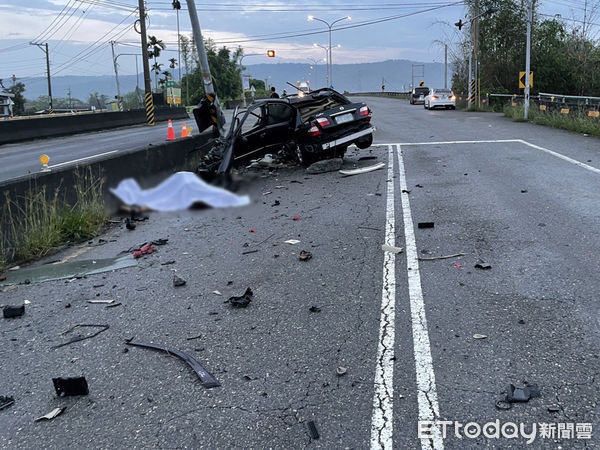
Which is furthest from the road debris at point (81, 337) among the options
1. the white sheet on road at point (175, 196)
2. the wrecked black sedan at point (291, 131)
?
the wrecked black sedan at point (291, 131)

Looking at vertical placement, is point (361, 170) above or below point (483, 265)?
above

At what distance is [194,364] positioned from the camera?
11.8ft

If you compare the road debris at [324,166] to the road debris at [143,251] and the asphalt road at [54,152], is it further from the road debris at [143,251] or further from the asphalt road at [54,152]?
the road debris at [143,251]

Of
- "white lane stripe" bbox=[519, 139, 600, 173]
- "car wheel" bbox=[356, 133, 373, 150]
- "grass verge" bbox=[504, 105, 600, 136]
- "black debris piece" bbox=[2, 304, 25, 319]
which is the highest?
"grass verge" bbox=[504, 105, 600, 136]

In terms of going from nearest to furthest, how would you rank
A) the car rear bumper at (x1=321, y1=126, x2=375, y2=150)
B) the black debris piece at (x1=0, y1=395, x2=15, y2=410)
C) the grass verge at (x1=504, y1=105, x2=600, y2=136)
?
the black debris piece at (x1=0, y1=395, x2=15, y2=410)
the car rear bumper at (x1=321, y1=126, x2=375, y2=150)
the grass verge at (x1=504, y1=105, x2=600, y2=136)

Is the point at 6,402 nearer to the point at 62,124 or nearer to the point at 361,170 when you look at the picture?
the point at 361,170

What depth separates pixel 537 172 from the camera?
1010cm

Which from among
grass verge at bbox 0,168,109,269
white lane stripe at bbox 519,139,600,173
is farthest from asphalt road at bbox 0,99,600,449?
white lane stripe at bbox 519,139,600,173

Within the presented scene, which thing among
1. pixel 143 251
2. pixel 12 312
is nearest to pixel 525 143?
pixel 143 251

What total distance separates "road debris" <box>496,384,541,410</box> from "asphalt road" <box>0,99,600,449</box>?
0.14ft

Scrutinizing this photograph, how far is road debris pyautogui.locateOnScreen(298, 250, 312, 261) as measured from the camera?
5.71 metres

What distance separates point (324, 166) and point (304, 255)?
634 cm

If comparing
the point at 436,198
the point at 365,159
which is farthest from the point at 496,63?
the point at 436,198

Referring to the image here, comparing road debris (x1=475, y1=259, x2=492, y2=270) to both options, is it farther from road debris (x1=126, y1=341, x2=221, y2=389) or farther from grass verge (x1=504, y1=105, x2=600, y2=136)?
grass verge (x1=504, y1=105, x2=600, y2=136)
